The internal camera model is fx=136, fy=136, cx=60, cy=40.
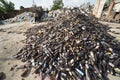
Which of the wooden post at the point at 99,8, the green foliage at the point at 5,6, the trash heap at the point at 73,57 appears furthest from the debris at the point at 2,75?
→ the green foliage at the point at 5,6

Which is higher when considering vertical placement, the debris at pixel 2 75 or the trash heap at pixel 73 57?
the trash heap at pixel 73 57

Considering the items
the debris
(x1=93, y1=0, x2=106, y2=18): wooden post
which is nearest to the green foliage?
(x1=93, y1=0, x2=106, y2=18): wooden post

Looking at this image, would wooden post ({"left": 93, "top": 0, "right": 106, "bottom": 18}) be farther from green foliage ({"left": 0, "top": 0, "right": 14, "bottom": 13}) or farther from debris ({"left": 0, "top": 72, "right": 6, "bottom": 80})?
green foliage ({"left": 0, "top": 0, "right": 14, "bottom": 13})

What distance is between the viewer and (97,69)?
570cm

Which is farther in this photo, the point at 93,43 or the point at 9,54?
the point at 9,54

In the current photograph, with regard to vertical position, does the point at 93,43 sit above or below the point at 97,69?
above

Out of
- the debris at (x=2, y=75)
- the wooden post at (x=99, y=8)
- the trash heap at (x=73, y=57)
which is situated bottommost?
the debris at (x=2, y=75)

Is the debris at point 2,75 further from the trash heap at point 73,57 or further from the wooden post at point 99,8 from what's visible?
the wooden post at point 99,8

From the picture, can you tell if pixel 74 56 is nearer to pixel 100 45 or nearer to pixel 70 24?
pixel 100 45

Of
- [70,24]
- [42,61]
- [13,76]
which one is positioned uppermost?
[70,24]

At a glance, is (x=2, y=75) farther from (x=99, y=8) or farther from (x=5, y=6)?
(x=5, y=6)

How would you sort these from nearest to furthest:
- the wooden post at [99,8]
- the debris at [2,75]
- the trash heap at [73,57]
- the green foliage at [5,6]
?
the trash heap at [73,57]
the debris at [2,75]
the wooden post at [99,8]
the green foliage at [5,6]

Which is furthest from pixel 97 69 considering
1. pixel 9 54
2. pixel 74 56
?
pixel 9 54

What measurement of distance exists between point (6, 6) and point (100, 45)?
24.2 metres
